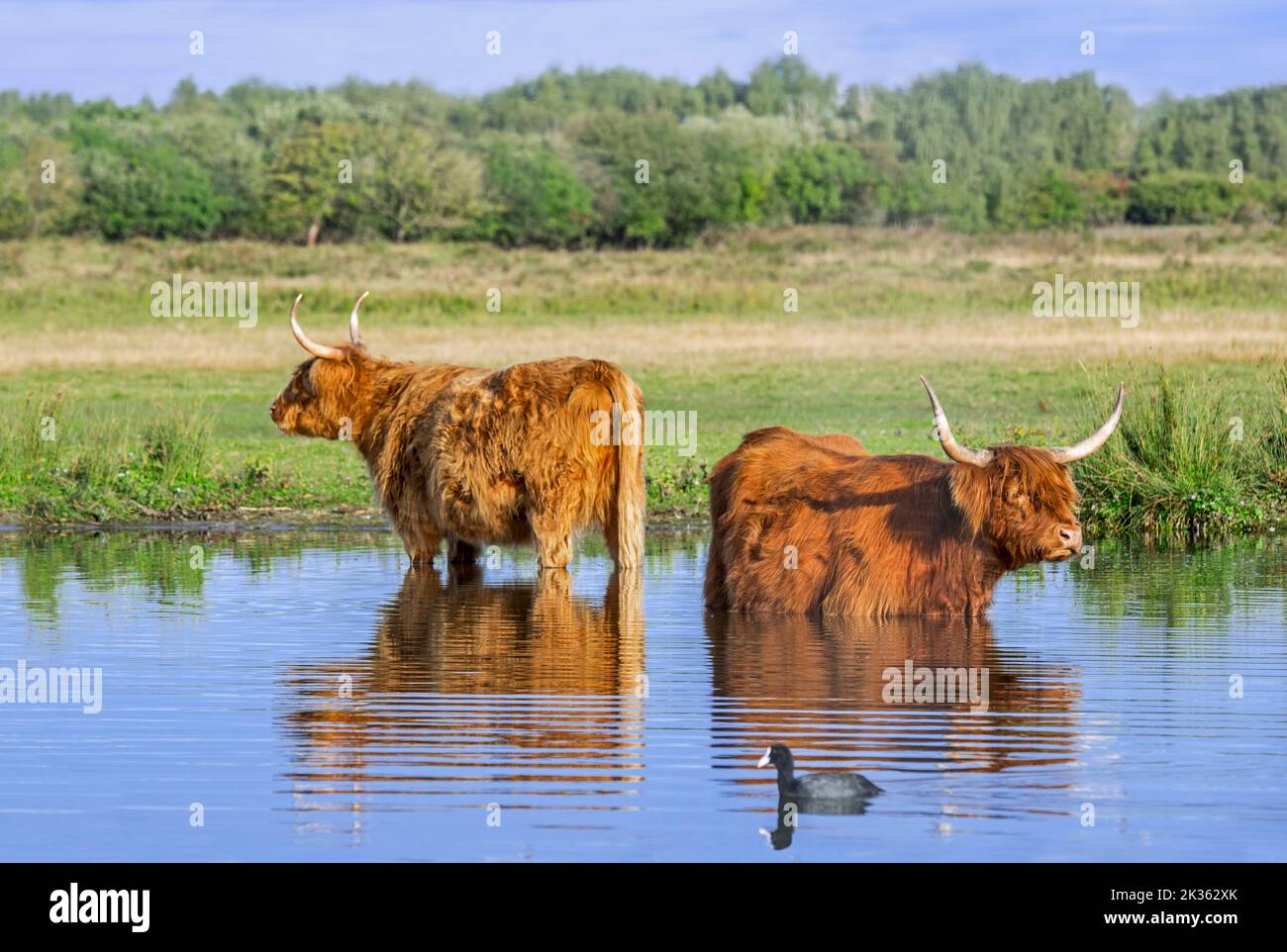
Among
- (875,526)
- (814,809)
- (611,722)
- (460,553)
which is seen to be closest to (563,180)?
(460,553)

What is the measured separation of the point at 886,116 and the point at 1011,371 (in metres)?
90.3

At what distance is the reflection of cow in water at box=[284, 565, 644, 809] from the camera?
619 cm

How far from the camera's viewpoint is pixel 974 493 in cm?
846

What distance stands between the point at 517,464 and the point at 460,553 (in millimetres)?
1030

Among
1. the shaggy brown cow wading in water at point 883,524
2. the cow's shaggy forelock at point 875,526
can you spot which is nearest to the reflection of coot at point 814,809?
the shaggy brown cow wading in water at point 883,524

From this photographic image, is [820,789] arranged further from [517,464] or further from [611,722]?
[517,464]

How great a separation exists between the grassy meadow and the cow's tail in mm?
2963

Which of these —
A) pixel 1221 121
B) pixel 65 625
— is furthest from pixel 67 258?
pixel 1221 121

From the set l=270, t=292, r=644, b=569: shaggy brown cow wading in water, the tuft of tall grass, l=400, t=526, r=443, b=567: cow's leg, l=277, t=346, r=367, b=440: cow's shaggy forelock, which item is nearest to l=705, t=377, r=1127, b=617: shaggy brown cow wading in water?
l=270, t=292, r=644, b=569: shaggy brown cow wading in water

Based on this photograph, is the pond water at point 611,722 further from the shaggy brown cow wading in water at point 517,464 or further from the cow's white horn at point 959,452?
the cow's white horn at point 959,452

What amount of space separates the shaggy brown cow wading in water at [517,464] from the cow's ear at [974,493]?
91.3 inches

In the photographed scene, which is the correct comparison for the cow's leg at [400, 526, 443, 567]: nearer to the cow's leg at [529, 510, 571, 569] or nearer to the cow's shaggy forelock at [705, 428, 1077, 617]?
the cow's leg at [529, 510, 571, 569]

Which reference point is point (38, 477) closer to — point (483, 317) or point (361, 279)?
point (483, 317)

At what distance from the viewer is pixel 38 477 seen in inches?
543
